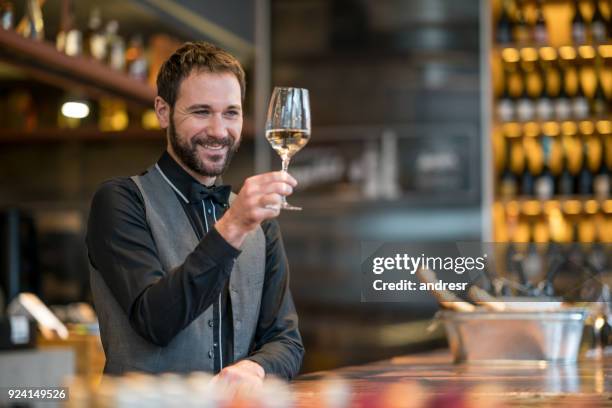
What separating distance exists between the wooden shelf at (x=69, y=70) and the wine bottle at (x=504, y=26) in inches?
79.2

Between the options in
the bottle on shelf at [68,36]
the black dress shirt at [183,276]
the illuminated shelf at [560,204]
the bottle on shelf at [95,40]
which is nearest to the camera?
the black dress shirt at [183,276]

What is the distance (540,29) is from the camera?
5.52m

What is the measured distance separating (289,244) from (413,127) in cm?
95

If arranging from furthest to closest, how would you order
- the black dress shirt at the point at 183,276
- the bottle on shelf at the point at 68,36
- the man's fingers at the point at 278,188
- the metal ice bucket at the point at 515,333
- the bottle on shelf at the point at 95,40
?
the bottle on shelf at the point at 95,40 < the bottle on shelf at the point at 68,36 < the metal ice bucket at the point at 515,333 < the black dress shirt at the point at 183,276 < the man's fingers at the point at 278,188

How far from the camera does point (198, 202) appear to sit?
6.09 feet

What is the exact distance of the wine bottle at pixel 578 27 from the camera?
17.7 feet

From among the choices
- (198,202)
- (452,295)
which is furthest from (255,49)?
(198,202)

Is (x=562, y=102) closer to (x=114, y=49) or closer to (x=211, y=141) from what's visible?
(x=114, y=49)

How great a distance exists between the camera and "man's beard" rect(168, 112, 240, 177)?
1.75m

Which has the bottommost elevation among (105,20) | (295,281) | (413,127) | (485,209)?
(295,281)

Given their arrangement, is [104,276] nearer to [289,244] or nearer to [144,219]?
[144,219]

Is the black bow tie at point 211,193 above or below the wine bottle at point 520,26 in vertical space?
below

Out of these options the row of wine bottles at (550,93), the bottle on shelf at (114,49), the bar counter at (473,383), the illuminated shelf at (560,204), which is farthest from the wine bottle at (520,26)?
the bar counter at (473,383)

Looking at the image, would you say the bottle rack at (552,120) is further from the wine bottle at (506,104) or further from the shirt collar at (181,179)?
the shirt collar at (181,179)
